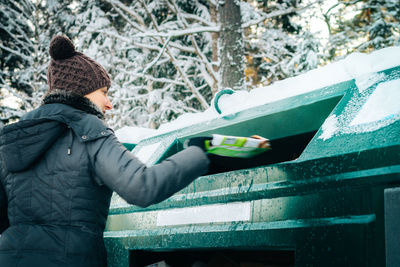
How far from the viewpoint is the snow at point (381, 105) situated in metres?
1.28

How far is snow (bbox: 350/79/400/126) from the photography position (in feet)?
4.19

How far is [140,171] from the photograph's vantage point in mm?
1187

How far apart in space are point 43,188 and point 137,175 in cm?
35

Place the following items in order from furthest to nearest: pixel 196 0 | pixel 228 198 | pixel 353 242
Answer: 1. pixel 196 0
2. pixel 228 198
3. pixel 353 242

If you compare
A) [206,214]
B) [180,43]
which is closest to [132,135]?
[206,214]

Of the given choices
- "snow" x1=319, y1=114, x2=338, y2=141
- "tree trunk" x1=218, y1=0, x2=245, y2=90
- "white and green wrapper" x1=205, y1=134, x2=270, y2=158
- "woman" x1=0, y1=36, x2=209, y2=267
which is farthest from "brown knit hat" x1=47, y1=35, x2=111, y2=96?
"tree trunk" x1=218, y1=0, x2=245, y2=90

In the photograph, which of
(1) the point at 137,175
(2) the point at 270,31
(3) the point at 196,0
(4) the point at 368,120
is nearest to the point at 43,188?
(1) the point at 137,175

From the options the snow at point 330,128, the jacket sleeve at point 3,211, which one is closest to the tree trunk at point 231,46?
the snow at point 330,128

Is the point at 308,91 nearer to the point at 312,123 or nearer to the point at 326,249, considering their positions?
the point at 312,123

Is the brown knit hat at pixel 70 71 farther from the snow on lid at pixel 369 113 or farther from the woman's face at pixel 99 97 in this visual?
the snow on lid at pixel 369 113

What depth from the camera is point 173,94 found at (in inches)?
429

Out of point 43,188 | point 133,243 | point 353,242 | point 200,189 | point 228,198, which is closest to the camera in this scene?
point 353,242

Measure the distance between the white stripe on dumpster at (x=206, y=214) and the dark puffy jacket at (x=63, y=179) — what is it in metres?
0.25

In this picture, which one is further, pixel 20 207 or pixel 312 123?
pixel 312 123
